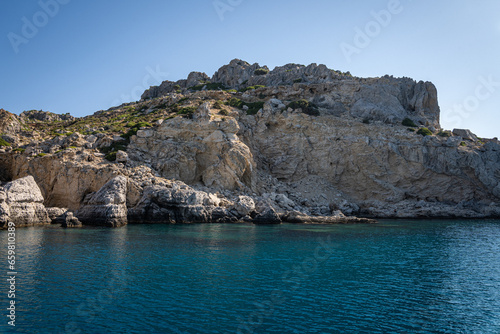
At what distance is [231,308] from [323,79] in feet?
249

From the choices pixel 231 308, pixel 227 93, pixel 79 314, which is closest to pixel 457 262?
pixel 231 308

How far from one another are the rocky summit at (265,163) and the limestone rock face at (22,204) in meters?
0.12

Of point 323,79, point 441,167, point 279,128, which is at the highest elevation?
point 323,79

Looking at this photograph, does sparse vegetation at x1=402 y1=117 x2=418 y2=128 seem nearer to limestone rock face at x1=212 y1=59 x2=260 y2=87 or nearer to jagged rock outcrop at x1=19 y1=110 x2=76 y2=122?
limestone rock face at x1=212 y1=59 x2=260 y2=87

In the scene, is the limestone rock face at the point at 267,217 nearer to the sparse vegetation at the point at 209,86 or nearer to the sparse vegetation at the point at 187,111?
the sparse vegetation at the point at 187,111

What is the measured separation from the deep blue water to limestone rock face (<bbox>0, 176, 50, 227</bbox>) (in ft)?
20.4

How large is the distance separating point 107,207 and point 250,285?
2702cm

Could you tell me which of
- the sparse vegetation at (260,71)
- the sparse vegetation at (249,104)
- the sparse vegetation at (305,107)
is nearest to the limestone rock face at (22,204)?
the sparse vegetation at (249,104)

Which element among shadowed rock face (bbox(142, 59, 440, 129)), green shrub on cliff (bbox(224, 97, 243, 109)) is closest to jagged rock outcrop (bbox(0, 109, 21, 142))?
green shrub on cliff (bbox(224, 97, 243, 109))

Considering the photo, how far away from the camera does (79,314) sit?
42.6ft

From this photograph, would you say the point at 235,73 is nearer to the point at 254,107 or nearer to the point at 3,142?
the point at 254,107

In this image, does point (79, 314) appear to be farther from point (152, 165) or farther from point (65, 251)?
point (152, 165)

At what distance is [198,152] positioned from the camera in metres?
53.5

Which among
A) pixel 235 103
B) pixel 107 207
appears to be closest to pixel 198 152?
pixel 107 207
